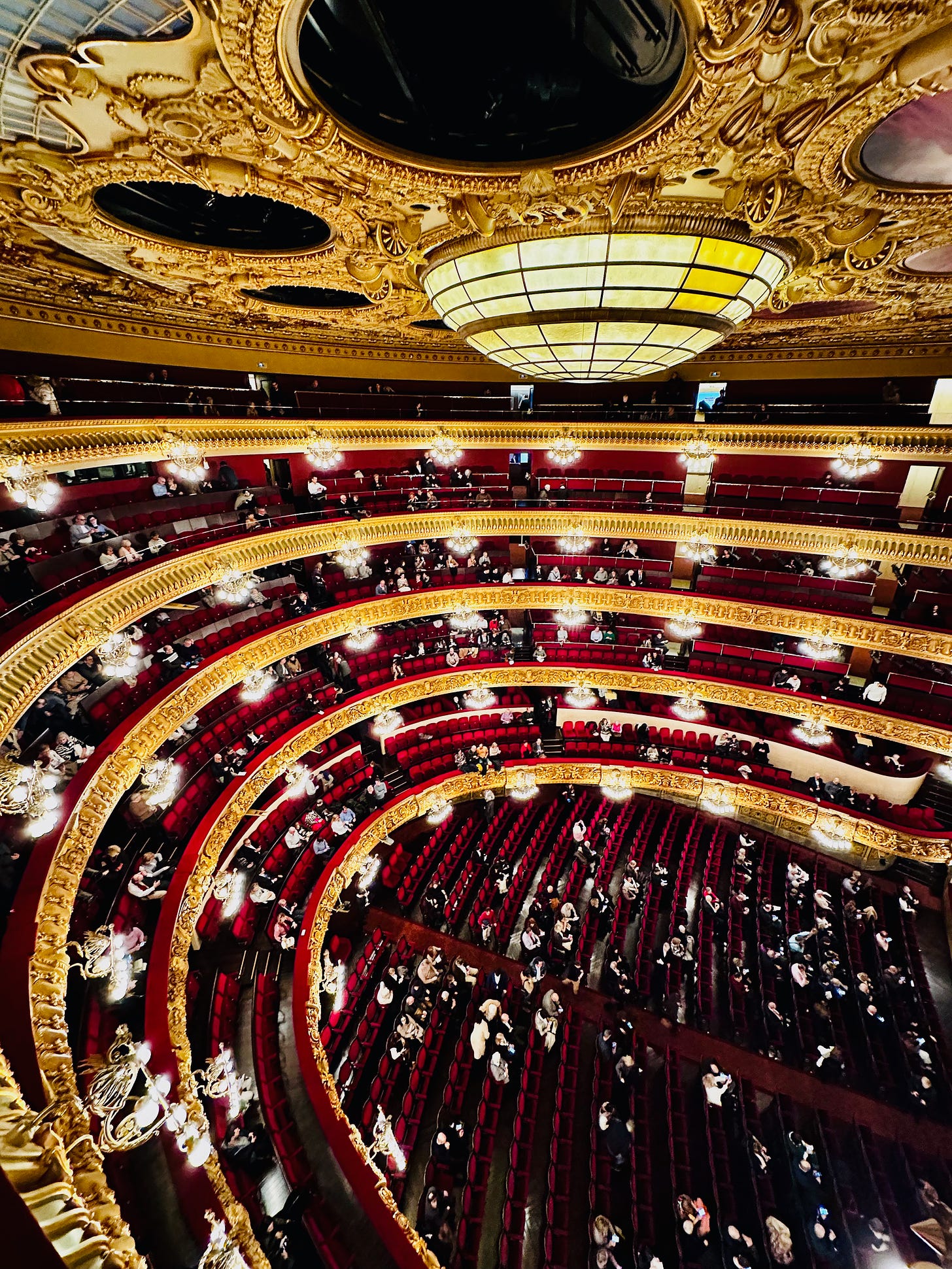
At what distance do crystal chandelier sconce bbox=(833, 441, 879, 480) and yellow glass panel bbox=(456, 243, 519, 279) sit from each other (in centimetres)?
1282

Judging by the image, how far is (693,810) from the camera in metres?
17.4

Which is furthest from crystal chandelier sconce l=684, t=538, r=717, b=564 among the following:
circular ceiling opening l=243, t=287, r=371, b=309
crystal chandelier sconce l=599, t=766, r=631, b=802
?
circular ceiling opening l=243, t=287, r=371, b=309

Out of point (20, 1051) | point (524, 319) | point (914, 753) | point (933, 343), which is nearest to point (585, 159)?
point (524, 319)

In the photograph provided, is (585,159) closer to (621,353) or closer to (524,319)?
(524,319)

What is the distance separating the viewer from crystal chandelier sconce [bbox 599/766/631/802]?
56.5ft

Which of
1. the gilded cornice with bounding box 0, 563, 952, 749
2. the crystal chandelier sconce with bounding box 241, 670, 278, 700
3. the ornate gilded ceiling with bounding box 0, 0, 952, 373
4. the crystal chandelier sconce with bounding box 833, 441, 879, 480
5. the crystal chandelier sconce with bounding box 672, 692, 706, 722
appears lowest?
the crystal chandelier sconce with bounding box 672, 692, 706, 722

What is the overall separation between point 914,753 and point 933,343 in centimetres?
1144

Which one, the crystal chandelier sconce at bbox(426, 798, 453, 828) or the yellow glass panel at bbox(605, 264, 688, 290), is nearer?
the yellow glass panel at bbox(605, 264, 688, 290)

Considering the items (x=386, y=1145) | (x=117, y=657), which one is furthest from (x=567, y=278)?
(x=386, y=1145)

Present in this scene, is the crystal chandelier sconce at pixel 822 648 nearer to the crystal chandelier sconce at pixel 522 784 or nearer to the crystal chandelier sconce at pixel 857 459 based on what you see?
the crystal chandelier sconce at pixel 857 459

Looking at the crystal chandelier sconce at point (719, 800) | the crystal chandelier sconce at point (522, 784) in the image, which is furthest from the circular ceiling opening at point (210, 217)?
the crystal chandelier sconce at point (719, 800)

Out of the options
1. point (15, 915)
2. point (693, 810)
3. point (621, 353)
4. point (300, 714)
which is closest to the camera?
point (621, 353)

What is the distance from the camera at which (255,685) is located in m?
13.1

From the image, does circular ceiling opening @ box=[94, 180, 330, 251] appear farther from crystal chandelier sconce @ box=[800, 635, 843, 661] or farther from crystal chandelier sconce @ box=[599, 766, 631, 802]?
crystal chandelier sconce @ box=[599, 766, 631, 802]
